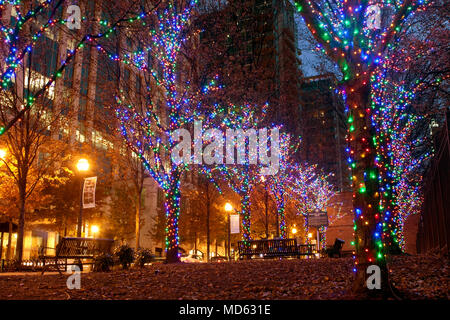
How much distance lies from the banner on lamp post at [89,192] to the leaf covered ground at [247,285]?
6028 mm

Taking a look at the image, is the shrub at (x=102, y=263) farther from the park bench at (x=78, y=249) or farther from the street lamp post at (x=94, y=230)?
the street lamp post at (x=94, y=230)

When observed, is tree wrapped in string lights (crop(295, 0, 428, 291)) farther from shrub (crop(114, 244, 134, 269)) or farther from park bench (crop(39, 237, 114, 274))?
park bench (crop(39, 237, 114, 274))

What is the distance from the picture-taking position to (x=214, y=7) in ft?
62.8

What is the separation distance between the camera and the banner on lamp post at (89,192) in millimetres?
15078

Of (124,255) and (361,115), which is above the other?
(361,115)

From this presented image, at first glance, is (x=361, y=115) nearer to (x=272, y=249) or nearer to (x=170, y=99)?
(x=170, y=99)

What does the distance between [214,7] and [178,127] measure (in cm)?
704

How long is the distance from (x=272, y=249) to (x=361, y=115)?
11713mm

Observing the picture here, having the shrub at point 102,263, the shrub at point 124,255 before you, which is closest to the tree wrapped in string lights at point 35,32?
the shrub at point 102,263

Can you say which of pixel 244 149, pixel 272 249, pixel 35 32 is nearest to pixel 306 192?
pixel 244 149

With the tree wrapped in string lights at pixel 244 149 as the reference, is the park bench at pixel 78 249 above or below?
below

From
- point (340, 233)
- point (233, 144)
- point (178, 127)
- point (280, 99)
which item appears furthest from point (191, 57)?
point (340, 233)

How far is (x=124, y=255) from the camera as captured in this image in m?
12.3

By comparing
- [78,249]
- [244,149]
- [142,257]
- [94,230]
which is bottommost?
[142,257]
